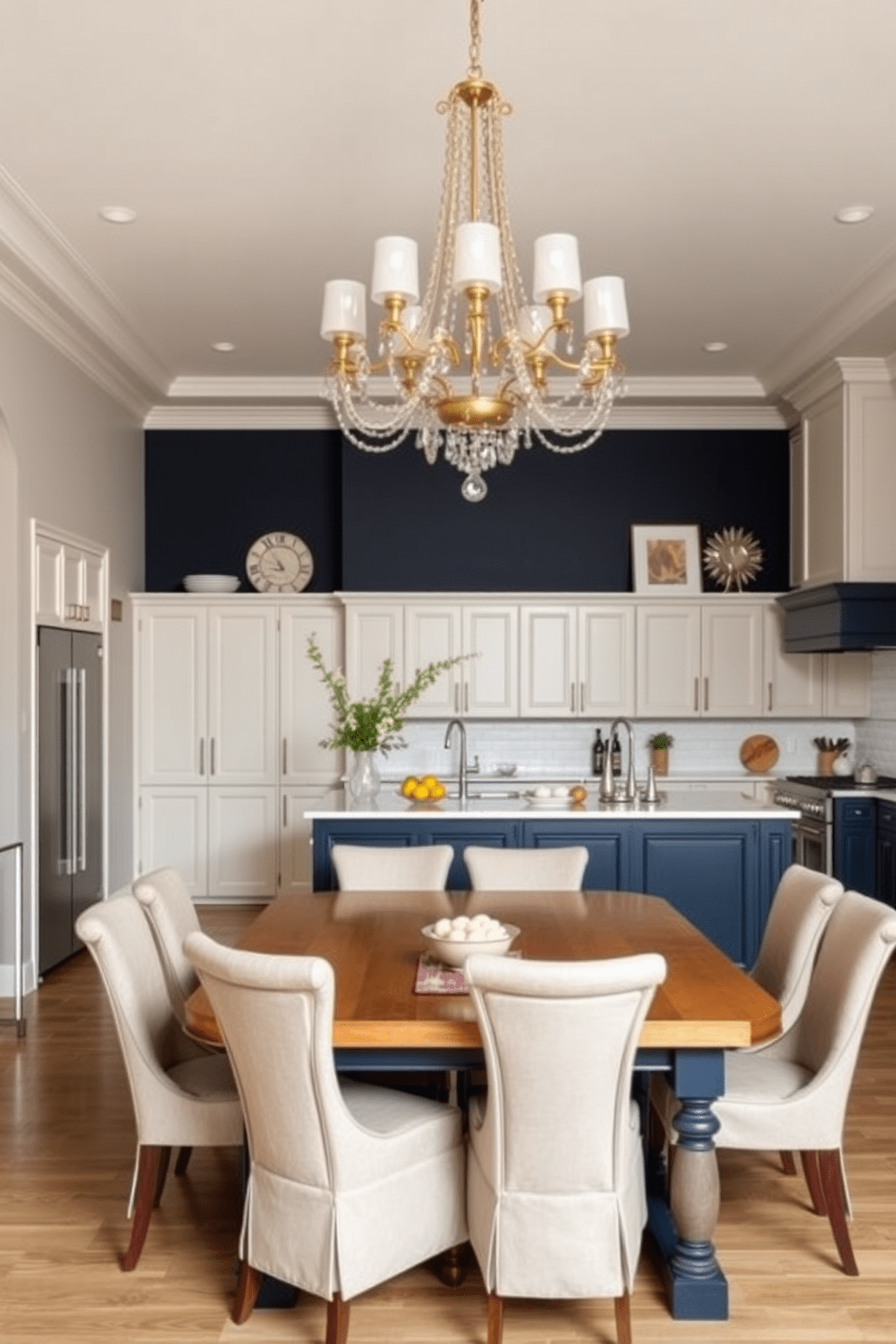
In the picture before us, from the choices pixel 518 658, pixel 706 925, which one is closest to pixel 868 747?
pixel 518 658

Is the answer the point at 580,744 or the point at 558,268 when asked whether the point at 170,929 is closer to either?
the point at 558,268

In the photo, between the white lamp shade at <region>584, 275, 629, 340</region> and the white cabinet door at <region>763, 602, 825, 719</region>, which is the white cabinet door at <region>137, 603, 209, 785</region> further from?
the white lamp shade at <region>584, 275, 629, 340</region>

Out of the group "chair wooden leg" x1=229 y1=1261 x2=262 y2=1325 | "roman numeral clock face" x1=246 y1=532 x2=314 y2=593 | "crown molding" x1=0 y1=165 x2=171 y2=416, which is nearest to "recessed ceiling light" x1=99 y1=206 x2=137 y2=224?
"crown molding" x1=0 y1=165 x2=171 y2=416

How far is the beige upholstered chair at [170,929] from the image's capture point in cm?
332

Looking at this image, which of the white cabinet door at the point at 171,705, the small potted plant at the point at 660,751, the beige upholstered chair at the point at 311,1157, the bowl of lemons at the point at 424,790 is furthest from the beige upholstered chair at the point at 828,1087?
the white cabinet door at the point at 171,705

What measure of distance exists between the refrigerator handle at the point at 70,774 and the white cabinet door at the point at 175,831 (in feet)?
4.52

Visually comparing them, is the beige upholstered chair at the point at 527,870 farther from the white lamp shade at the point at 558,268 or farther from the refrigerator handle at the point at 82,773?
the refrigerator handle at the point at 82,773

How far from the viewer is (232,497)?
26.8ft

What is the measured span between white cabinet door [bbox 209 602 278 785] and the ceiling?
1.86 m

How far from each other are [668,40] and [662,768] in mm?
4942

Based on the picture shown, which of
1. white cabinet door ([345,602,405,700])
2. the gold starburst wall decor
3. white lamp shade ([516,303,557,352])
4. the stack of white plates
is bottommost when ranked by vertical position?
white cabinet door ([345,602,405,700])

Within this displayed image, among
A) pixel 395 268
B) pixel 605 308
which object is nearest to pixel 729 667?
pixel 605 308

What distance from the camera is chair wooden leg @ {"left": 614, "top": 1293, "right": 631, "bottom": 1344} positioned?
253cm

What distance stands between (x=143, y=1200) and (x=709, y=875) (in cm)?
313
